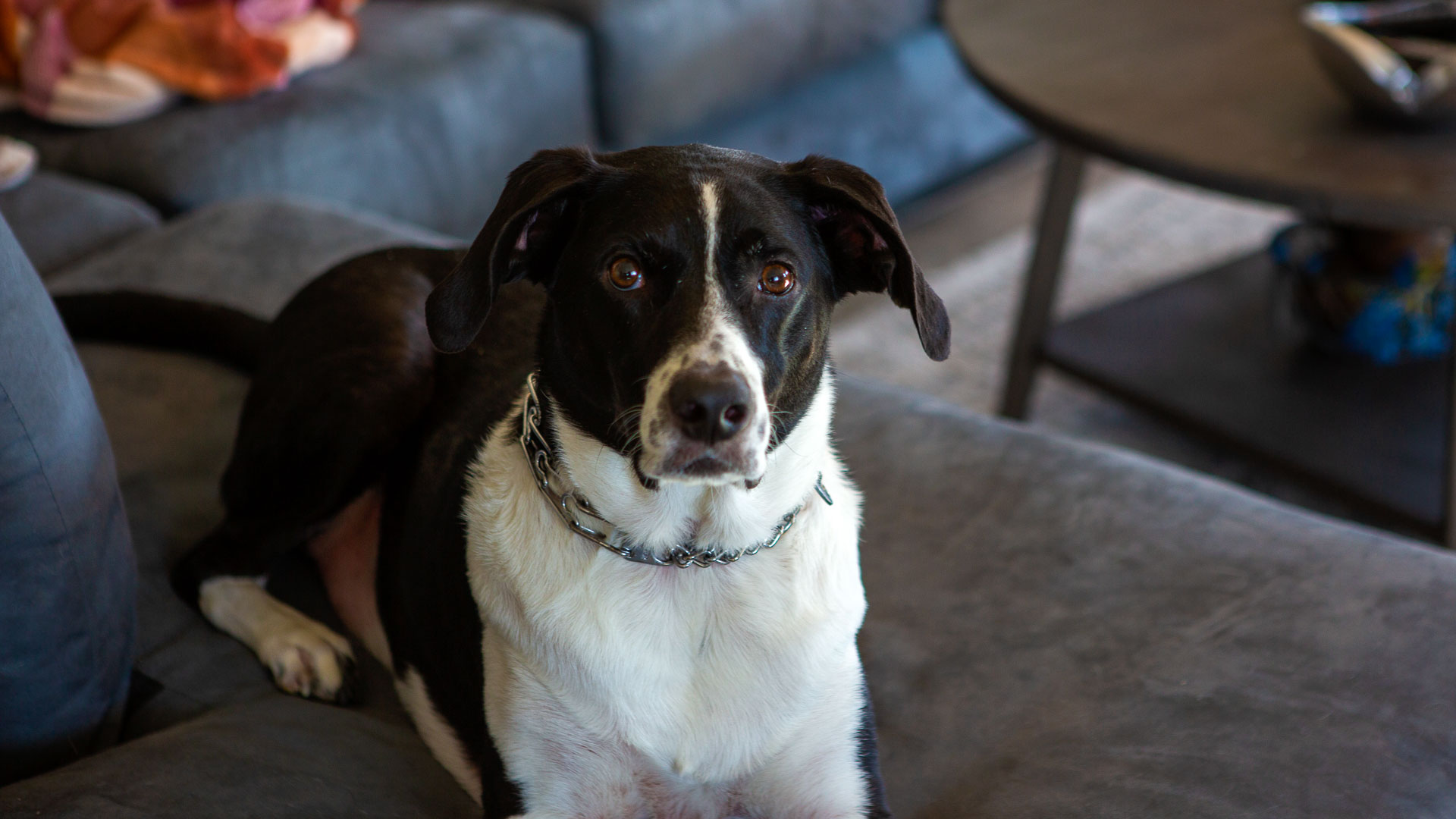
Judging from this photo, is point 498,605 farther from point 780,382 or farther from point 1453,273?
point 1453,273

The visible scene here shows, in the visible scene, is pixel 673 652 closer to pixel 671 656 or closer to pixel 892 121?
pixel 671 656

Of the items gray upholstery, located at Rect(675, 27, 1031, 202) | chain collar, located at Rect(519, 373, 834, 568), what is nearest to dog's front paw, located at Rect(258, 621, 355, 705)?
chain collar, located at Rect(519, 373, 834, 568)

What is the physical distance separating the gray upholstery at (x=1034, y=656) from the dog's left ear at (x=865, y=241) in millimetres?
419

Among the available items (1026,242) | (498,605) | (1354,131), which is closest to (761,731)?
(498,605)

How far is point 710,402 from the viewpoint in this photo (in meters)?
1.02

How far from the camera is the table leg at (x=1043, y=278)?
103 inches

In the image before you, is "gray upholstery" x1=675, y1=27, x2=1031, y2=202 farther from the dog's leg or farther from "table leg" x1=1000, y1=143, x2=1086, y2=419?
the dog's leg

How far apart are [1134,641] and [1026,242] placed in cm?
234

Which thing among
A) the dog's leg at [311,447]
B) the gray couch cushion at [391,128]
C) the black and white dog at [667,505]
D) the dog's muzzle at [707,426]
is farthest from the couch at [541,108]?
the dog's muzzle at [707,426]

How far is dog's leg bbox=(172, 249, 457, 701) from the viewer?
4.70ft

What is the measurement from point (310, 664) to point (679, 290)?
66 centimetres

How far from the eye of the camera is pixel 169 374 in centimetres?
176

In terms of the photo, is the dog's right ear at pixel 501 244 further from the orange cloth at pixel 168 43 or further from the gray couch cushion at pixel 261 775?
the orange cloth at pixel 168 43

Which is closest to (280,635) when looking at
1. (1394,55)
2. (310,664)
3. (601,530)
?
(310,664)
